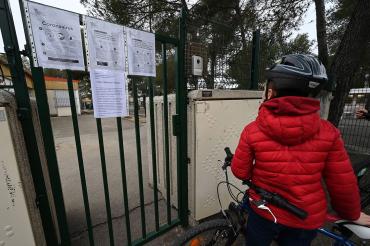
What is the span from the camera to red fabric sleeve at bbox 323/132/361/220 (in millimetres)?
1164

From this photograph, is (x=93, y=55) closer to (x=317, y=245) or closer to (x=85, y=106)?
(x=317, y=245)

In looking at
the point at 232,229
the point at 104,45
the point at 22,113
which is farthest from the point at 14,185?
the point at 232,229

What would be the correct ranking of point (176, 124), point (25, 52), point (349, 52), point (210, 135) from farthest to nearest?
point (349, 52) < point (210, 135) < point (176, 124) < point (25, 52)

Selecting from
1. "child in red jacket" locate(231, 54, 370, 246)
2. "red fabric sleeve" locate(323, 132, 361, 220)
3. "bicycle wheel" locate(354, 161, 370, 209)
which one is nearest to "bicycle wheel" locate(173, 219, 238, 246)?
"child in red jacket" locate(231, 54, 370, 246)

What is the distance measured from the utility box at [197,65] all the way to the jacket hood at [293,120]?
1203 millimetres

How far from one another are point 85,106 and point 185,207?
30889 mm

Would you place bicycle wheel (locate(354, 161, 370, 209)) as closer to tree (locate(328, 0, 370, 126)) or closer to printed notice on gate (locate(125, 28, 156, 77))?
printed notice on gate (locate(125, 28, 156, 77))

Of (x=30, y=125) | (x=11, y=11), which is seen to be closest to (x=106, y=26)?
(x=11, y=11)

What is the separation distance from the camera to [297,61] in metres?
1.23

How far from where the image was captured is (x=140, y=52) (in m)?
1.74

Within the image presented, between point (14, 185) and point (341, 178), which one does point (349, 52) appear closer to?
point (341, 178)

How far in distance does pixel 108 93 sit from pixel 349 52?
5.17 metres

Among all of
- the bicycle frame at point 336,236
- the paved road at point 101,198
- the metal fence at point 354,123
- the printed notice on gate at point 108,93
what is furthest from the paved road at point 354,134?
the printed notice on gate at point 108,93

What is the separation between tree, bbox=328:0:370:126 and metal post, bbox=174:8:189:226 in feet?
14.0
